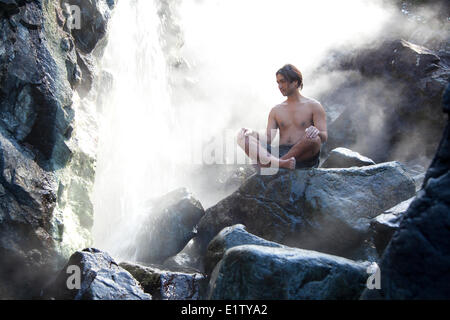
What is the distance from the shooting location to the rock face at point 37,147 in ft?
9.18

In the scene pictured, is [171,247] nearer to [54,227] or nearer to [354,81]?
[54,227]

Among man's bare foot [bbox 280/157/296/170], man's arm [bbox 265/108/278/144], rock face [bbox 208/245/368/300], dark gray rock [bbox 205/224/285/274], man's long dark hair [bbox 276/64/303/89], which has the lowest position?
rock face [bbox 208/245/368/300]

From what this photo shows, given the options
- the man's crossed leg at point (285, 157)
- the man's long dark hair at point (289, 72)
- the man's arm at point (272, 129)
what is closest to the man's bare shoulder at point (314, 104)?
the man's long dark hair at point (289, 72)

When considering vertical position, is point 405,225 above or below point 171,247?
below

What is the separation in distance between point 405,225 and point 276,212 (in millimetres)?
2288

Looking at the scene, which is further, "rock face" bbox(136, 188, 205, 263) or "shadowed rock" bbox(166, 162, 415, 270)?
"rock face" bbox(136, 188, 205, 263)

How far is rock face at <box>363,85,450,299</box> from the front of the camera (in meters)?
1.61

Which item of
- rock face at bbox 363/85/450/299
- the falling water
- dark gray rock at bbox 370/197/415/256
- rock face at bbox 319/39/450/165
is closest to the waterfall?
the falling water

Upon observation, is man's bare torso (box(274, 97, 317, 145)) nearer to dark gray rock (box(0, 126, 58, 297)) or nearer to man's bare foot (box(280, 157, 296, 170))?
man's bare foot (box(280, 157, 296, 170))

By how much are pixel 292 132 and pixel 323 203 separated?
52.5 inches

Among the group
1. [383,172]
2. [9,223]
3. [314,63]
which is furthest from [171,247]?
[314,63]

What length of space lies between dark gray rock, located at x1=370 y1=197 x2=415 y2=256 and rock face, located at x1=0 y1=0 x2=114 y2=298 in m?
3.21

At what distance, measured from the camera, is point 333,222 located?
11.7 feet

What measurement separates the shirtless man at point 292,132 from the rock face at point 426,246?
6.95 ft
